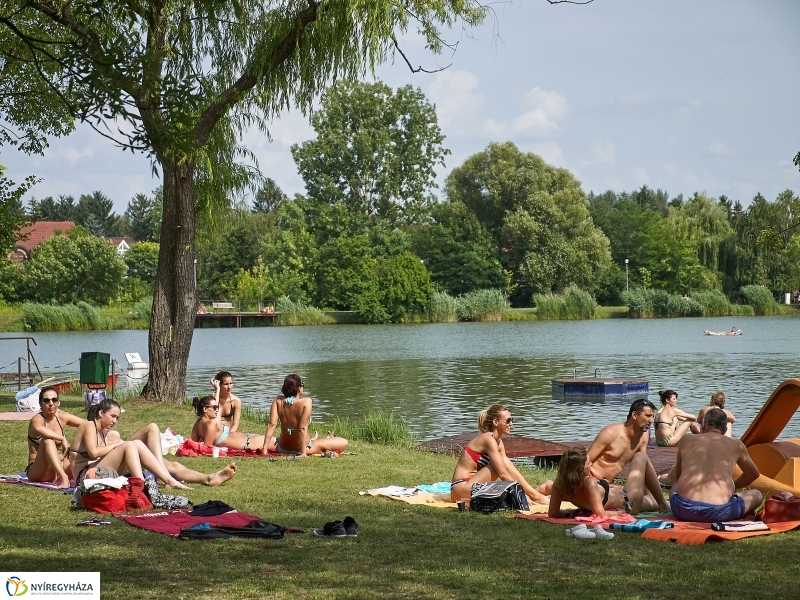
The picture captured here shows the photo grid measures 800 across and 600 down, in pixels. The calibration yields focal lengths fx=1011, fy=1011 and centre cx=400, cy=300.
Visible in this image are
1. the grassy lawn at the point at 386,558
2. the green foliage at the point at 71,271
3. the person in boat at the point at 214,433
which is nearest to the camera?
the grassy lawn at the point at 386,558

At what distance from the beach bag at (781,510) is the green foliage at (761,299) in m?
62.4

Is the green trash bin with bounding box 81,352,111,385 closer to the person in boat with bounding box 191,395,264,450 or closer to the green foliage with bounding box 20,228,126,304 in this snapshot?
the person in boat with bounding box 191,395,264,450

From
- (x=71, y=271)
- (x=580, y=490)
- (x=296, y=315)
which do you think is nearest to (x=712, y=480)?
(x=580, y=490)

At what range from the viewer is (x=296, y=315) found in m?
67.2

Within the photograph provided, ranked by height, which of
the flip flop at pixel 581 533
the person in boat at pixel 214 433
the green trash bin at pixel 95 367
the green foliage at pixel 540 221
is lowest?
the flip flop at pixel 581 533

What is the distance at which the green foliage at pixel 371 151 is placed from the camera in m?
76.3

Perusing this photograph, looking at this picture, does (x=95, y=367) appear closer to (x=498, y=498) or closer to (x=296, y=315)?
(x=498, y=498)

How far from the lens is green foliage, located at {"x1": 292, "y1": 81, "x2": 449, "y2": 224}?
76312 mm

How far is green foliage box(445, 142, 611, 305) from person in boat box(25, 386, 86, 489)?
6295 cm

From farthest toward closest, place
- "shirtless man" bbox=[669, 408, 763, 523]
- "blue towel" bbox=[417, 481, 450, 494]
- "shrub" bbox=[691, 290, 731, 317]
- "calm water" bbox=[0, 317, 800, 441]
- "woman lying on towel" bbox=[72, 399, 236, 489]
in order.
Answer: "shrub" bbox=[691, 290, 731, 317] < "calm water" bbox=[0, 317, 800, 441] < "blue towel" bbox=[417, 481, 450, 494] < "woman lying on towel" bbox=[72, 399, 236, 489] < "shirtless man" bbox=[669, 408, 763, 523]

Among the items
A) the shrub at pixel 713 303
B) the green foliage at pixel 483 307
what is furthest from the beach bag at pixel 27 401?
the shrub at pixel 713 303

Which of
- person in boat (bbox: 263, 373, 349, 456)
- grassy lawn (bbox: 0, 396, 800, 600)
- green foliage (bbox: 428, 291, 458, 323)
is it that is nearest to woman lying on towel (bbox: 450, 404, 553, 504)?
grassy lawn (bbox: 0, 396, 800, 600)

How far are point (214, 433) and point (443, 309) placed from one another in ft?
181

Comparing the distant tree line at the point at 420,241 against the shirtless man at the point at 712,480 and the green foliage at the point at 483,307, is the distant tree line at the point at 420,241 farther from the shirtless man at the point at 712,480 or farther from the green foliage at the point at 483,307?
the shirtless man at the point at 712,480
